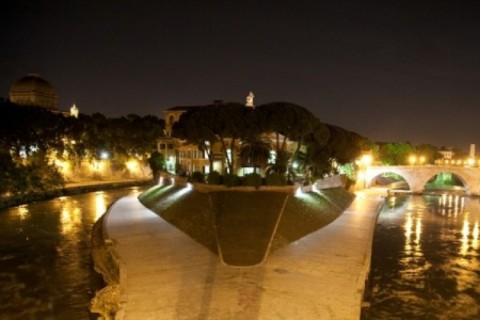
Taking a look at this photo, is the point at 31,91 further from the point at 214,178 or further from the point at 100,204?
the point at 214,178

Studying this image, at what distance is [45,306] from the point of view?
1914cm

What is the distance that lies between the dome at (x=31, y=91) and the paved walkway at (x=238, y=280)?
67.6 m

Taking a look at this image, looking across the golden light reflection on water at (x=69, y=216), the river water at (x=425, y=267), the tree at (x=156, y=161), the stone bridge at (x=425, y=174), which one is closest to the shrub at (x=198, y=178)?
the golden light reflection on water at (x=69, y=216)

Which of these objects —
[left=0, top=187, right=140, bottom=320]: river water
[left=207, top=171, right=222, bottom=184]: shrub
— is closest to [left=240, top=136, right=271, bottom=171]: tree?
[left=207, top=171, right=222, bottom=184]: shrub

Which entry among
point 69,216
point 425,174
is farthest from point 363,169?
point 69,216

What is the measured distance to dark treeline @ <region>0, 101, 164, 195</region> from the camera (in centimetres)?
5125

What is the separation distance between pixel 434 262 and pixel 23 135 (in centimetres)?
5112

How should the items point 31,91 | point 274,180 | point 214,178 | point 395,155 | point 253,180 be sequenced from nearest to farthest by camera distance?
point 253,180 < point 274,180 < point 214,178 < point 31,91 < point 395,155

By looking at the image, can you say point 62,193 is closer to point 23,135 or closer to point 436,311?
point 23,135

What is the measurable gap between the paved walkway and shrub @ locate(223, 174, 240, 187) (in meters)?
9.38

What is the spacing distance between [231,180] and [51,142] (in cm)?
3820

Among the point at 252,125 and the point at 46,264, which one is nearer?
the point at 46,264

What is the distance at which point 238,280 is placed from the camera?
1862 centimetres

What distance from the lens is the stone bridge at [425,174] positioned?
6869 cm
